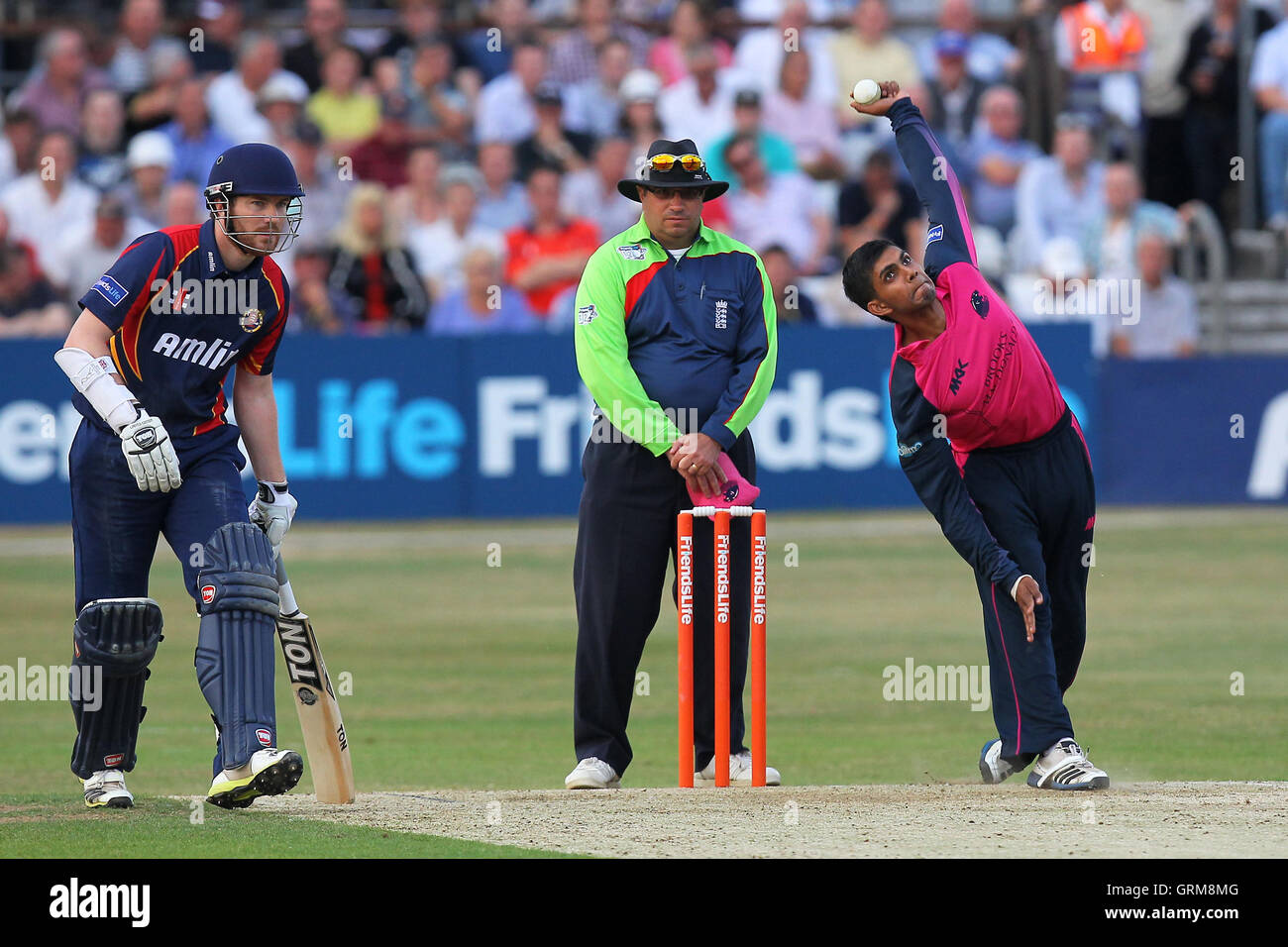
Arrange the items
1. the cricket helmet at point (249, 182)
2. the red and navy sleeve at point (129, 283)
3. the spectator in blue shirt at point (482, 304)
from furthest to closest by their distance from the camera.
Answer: the spectator in blue shirt at point (482, 304) < the cricket helmet at point (249, 182) < the red and navy sleeve at point (129, 283)

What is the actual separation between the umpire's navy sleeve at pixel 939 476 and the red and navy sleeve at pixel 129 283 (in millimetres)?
2708

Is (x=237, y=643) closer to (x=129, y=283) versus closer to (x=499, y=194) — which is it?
(x=129, y=283)

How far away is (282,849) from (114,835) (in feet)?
2.26

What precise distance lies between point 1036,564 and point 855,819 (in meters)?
1.39

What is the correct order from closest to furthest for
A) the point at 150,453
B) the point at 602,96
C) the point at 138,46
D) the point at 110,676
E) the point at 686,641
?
the point at 150,453, the point at 110,676, the point at 686,641, the point at 138,46, the point at 602,96

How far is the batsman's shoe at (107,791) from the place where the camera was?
7.50 m

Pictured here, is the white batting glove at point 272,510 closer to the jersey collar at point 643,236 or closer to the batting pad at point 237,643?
the batting pad at point 237,643

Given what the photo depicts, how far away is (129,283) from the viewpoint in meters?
7.17

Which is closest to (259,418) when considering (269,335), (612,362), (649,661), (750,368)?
(269,335)

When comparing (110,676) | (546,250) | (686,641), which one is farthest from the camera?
(546,250)

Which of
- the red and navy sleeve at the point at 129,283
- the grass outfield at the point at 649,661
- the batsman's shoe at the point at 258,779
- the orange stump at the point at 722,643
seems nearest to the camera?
the batsman's shoe at the point at 258,779

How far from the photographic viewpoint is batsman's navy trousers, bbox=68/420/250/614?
7301mm

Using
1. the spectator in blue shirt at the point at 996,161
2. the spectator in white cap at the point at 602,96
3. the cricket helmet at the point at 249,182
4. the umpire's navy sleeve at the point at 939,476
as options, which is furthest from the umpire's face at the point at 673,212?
the spectator in blue shirt at the point at 996,161

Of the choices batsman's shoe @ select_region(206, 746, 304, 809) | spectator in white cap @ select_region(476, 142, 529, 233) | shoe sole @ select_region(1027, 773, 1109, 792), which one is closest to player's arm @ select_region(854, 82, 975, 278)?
shoe sole @ select_region(1027, 773, 1109, 792)
